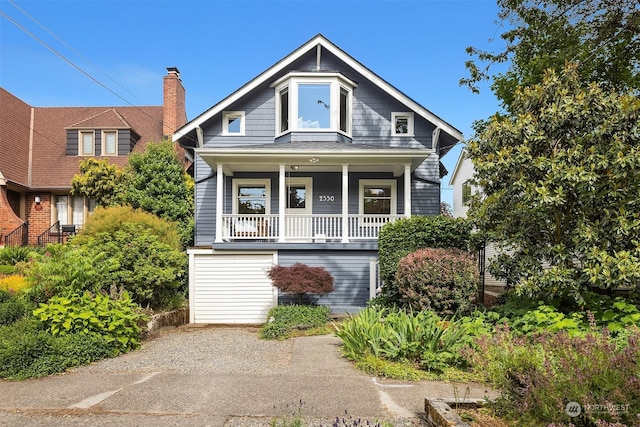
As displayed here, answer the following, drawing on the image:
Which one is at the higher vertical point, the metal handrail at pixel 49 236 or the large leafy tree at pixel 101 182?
the large leafy tree at pixel 101 182

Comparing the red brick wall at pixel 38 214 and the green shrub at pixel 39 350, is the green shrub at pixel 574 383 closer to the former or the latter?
the green shrub at pixel 39 350

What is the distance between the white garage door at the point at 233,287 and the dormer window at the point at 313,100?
4737 millimetres

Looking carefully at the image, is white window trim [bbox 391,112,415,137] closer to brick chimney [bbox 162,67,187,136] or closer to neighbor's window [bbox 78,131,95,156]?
brick chimney [bbox 162,67,187,136]

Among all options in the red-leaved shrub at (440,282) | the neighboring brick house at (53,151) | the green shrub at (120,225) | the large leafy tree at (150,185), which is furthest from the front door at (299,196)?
the red-leaved shrub at (440,282)

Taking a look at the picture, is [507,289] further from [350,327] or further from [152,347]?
[152,347]

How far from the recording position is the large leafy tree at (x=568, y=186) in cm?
684

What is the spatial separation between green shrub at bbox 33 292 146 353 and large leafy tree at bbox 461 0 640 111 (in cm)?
1221

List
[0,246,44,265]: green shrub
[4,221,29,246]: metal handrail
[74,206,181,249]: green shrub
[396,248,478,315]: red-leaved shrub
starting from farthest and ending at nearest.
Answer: [4,221,29,246]: metal handrail
[0,246,44,265]: green shrub
[74,206,181,249]: green shrub
[396,248,478,315]: red-leaved shrub

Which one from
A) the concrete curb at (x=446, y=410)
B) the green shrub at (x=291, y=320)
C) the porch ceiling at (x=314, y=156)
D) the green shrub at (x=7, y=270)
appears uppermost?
the porch ceiling at (x=314, y=156)

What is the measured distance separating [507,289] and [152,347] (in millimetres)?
7746

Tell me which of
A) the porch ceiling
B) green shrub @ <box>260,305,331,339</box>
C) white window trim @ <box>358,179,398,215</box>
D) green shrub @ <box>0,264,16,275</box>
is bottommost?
green shrub @ <box>260,305,331,339</box>

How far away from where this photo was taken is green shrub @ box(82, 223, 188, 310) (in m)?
9.77

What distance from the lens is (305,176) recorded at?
1466 centimetres

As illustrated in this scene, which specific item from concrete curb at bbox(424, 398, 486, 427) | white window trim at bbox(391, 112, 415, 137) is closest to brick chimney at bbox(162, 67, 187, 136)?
white window trim at bbox(391, 112, 415, 137)
